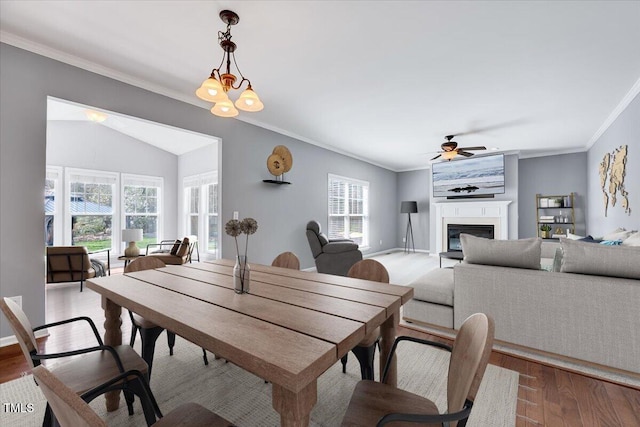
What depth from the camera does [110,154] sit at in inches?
241

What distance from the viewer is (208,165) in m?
6.23

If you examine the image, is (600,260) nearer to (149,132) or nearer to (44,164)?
(44,164)

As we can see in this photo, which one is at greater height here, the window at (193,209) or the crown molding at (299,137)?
the crown molding at (299,137)

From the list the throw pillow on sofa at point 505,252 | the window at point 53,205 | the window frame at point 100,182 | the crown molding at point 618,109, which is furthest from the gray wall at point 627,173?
the window at point 53,205

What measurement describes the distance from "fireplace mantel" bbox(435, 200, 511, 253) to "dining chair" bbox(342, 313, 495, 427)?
21.7 feet

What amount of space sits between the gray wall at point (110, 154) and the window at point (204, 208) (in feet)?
1.98

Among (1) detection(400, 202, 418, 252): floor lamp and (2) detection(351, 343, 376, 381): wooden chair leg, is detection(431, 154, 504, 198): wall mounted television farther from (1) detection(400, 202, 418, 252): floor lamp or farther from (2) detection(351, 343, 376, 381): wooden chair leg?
(2) detection(351, 343, 376, 381): wooden chair leg

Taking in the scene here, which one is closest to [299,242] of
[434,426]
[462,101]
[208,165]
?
[208,165]

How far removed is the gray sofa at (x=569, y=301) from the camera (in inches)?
77.8

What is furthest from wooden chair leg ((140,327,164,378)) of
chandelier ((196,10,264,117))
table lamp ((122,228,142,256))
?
table lamp ((122,228,142,256))

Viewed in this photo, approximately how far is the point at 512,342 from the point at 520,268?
2.02ft

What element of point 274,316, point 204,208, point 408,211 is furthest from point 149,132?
point 408,211

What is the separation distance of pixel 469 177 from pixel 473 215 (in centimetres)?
95

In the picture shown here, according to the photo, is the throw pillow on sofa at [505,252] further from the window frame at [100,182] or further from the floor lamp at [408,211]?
the window frame at [100,182]
